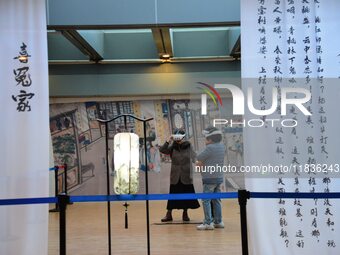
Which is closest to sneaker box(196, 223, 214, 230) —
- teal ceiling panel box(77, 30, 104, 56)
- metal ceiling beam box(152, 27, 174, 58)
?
metal ceiling beam box(152, 27, 174, 58)

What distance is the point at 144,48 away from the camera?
295 inches

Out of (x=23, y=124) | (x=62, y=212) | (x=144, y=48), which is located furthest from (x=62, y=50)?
(x=62, y=212)

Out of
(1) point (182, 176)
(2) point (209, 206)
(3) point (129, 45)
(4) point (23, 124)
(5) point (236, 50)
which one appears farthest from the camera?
(3) point (129, 45)

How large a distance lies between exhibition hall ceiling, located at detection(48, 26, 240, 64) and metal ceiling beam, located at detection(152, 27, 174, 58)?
0.6 inches

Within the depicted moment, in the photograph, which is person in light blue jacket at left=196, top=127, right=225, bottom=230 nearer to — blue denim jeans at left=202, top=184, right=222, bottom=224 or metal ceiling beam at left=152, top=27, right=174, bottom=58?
blue denim jeans at left=202, top=184, right=222, bottom=224

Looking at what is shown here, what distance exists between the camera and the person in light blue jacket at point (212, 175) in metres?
5.73

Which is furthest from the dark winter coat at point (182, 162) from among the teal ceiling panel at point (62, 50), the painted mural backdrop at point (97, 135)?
the teal ceiling panel at point (62, 50)

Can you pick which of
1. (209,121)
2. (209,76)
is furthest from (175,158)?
(209,76)

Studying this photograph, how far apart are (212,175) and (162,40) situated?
2131mm

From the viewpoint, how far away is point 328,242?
387cm

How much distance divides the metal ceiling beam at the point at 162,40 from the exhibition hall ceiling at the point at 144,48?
0.02 meters

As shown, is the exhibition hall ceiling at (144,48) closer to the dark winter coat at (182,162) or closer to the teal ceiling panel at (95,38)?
the teal ceiling panel at (95,38)

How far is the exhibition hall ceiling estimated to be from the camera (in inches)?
281

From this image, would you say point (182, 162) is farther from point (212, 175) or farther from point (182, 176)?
point (212, 175)
